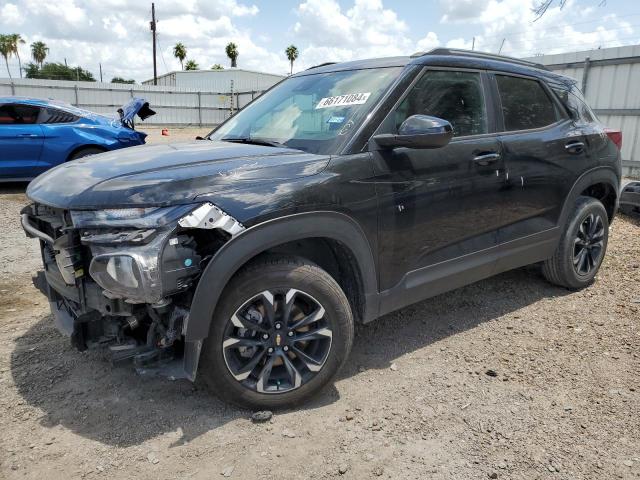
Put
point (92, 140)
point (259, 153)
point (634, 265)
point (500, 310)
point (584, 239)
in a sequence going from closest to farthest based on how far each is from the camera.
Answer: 1. point (259, 153)
2. point (500, 310)
3. point (584, 239)
4. point (634, 265)
5. point (92, 140)

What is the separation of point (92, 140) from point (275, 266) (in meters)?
7.31

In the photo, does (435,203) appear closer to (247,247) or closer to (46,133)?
(247,247)

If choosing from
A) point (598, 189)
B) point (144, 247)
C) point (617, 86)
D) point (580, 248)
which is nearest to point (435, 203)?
point (144, 247)

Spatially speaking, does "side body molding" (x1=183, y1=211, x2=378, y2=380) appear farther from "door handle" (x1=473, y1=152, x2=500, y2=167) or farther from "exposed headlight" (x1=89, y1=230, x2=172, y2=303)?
"door handle" (x1=473, y1=152, x2=500, y2=167)

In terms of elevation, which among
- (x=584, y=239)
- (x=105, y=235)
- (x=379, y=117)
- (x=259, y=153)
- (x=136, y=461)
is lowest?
(x=136, y=461)

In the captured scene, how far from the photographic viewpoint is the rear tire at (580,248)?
14.5ft

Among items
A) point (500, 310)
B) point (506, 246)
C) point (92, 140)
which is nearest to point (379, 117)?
point (506, 246)

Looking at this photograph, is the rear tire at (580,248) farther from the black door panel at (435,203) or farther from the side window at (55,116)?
the side window at (55,116)

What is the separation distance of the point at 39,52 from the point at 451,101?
288ft

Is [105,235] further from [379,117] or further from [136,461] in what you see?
[379,117]

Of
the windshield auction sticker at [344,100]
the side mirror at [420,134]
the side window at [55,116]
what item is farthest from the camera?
the side window at [55,116]

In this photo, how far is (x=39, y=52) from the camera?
76.2m

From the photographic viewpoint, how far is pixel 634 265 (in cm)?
538

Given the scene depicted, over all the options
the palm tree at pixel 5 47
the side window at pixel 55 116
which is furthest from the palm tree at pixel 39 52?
the side window at pixel 55 116
